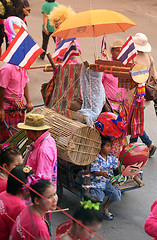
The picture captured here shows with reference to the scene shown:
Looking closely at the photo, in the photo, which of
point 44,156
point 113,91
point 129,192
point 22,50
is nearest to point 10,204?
point 44,156

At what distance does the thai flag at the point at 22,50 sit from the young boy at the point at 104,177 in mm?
1329

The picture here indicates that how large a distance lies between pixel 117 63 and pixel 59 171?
1548mm

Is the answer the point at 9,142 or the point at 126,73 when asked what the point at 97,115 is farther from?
the point at 9,142

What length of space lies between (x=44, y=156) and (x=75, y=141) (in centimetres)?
53

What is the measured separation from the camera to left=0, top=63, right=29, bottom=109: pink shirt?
5.70 m

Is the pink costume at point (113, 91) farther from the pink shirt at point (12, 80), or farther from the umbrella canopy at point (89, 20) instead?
the pink shirt at point (12, 80)

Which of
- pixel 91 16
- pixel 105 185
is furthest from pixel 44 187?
pixel 91 16

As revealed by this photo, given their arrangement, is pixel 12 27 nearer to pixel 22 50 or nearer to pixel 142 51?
pixel 22 50

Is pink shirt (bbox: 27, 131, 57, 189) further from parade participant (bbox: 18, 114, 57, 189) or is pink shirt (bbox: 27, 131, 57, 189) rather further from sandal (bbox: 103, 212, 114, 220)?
sandal (bbox: 103, 212, 114, 220)

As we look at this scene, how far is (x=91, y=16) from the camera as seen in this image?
559 cm

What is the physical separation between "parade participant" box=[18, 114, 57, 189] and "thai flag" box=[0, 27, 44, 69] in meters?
0.93

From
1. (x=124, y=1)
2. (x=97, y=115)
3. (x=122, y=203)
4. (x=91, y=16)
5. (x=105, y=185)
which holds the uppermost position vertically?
(x=124, y=1)

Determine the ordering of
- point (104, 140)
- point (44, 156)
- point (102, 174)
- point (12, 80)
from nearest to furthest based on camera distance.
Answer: point (44, 156)
point (102, 174)
point (104, 140)
point (12, 80)

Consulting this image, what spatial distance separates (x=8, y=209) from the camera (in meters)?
3.49
